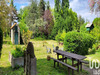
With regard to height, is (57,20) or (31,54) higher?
(57,20)

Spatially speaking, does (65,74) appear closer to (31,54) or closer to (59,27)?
(31,54)

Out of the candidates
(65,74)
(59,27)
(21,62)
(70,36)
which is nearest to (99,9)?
(70,36)

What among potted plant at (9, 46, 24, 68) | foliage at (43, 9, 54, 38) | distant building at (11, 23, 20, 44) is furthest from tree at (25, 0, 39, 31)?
potted plant at (9, 46, 24, 68)

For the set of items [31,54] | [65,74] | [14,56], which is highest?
[31,54]

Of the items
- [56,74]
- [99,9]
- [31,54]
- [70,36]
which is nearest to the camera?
[31,54]

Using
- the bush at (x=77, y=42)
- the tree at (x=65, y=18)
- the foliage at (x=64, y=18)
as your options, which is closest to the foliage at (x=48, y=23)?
the foliage at (x=64, y=18)

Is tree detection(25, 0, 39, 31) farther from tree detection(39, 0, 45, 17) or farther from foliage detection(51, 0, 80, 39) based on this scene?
foliage detection(51, 0, 80, 39)

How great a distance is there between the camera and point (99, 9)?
10.1 meters

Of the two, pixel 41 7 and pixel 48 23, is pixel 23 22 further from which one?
pixel 41 7

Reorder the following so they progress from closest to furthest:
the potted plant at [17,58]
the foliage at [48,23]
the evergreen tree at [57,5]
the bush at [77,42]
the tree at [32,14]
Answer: the potted plant at [17,58] < the bush at [77,42] < the tree at [32,14] < the evergreen tree at [57,5] < the foliage at [48,23]

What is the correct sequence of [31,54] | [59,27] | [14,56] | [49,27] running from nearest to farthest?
1. [31,54]
2. [14,56]
3. [59,27]
4. [49,27]

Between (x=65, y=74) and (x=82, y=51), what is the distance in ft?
16.0

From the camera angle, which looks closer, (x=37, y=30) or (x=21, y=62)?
(x=21, y=62)

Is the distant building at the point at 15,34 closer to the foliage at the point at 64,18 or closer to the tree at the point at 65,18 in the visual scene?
the tree at the point at 65,18
